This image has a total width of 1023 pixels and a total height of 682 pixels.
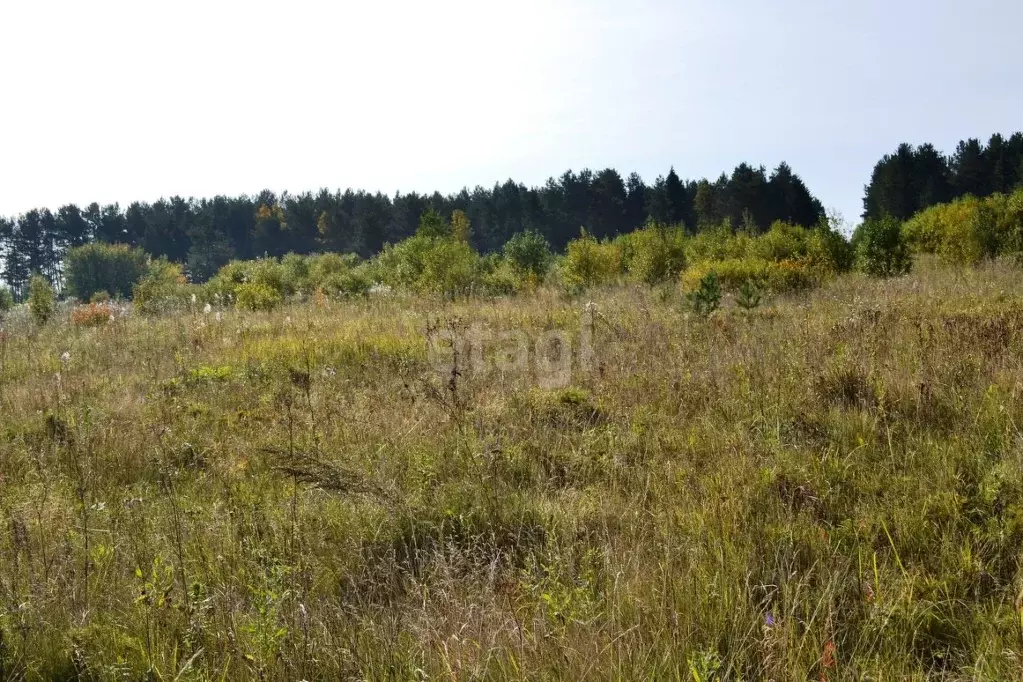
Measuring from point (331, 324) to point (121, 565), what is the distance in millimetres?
6430

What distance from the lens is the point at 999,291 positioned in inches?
350

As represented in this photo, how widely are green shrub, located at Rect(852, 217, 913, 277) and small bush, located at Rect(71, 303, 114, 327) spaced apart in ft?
52.5

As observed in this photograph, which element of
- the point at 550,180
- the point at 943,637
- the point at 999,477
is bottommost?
the point at 943,637

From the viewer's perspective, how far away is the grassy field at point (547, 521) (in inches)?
76.0

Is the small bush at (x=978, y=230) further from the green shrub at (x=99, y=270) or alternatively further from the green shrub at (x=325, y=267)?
the green shrub at (x=99, y=270)

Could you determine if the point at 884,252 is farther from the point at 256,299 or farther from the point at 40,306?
the point at 40,306

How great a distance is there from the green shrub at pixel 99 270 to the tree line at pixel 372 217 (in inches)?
318

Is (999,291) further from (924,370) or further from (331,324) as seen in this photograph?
(331,324)

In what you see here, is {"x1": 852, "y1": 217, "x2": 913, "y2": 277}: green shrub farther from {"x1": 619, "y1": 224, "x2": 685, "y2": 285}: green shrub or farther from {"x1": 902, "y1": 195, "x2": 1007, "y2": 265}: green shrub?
{"x1": 619, "y1": 224, "x2": 685, "y2": 285}: green shrub

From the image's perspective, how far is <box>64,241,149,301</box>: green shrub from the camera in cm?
6125

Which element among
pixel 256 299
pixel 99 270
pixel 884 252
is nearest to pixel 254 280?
pixel 256 299

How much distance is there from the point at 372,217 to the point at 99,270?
86.6ft

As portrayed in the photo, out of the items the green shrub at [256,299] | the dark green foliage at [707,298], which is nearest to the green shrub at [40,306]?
the green shrub at [256,299]

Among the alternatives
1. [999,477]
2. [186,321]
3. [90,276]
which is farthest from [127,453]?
[90,276]
